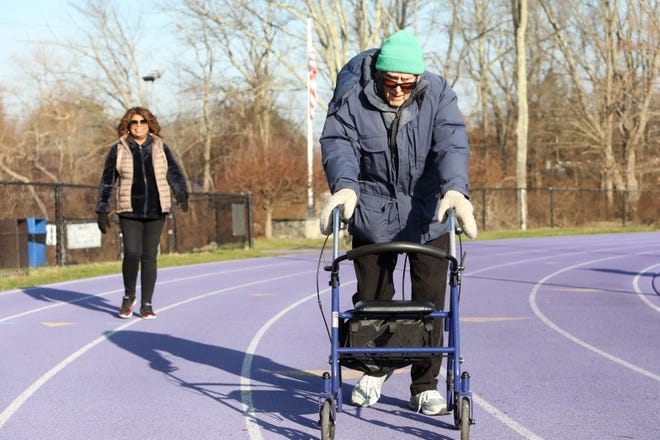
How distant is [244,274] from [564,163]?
4119cm

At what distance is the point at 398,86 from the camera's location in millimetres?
4535

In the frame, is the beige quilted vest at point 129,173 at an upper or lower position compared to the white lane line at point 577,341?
upper

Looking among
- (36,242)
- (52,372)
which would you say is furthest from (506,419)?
(36,242)

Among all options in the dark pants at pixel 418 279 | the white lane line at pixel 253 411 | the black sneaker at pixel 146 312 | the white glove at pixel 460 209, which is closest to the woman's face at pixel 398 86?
the white glove at pixel 460 209

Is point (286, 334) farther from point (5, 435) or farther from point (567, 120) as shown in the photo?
point (567, 120)

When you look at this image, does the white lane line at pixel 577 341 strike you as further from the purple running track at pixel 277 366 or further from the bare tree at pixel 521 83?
the bare tree at pixel 521 83

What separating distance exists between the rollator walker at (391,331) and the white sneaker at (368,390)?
0.70m

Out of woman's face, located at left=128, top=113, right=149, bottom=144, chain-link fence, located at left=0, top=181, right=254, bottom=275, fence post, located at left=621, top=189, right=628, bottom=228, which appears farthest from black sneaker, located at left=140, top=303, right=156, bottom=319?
fence post, located at left=621, top=189, right=628, bottom=228

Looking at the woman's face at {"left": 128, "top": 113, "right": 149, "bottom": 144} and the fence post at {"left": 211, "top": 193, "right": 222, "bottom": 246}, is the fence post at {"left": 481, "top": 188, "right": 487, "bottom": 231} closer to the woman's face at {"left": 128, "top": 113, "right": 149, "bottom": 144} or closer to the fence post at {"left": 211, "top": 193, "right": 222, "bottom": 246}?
the fence post at {"left": 211, "top": 193, "right": 222, "bottom": 246}

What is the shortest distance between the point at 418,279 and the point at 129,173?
5310 millimetres

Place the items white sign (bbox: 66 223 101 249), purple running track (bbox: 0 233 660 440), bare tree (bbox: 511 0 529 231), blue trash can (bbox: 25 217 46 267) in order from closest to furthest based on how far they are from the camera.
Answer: purple running track (bbox: 0 233 660 440)
blue trash can (bbox: 25 217 46 267)
white sign (bbox: 66 223 101 249)
bare tree (bbox: 511 0 529 231)

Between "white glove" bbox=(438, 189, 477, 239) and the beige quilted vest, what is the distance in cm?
561

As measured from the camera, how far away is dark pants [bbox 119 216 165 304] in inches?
375

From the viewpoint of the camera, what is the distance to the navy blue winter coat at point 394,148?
4602 mm
